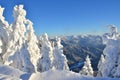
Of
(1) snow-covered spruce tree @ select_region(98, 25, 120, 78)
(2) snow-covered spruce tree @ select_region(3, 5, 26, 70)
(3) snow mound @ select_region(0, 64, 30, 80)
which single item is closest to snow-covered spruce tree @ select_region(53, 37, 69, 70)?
(2) snow-covered spruce tree @ select_region(3, 5, 26, 70)

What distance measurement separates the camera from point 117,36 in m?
42.6

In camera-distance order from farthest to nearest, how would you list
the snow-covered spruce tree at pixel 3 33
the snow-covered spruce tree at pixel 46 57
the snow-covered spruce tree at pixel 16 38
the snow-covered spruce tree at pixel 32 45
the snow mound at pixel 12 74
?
the snow-covered spruce tree at pixel 46 57
the snow-covered spruce tree at pixel 32 45
the snow-covered spruce tree at pixel 16 38
the snow-covered spruce tree at pixel 3 33
the snow mound at pixel 12 74

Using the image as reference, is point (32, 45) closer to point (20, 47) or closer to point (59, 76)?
point (20, 47)

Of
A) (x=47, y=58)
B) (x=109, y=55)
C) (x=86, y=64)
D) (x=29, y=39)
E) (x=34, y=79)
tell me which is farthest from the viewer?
(x=86, y=64)

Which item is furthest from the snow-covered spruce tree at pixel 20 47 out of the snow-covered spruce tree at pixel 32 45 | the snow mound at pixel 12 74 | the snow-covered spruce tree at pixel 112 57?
Answer: the snow mound at pixel 12 74

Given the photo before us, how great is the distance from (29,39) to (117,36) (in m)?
13.0

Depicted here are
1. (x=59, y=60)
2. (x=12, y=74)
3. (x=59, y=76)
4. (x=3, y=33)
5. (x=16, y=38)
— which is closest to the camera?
(x=59, y=76)

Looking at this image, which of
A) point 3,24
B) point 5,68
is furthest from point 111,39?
point 5,68

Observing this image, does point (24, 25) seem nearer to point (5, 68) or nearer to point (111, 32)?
point (111, 32)

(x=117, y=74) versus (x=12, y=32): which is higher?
(x=12, y=32)

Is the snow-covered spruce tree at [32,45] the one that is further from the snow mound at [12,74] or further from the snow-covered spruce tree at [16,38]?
the snow mound at [12,74]

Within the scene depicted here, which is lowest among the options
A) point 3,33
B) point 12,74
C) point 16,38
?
point 12,74

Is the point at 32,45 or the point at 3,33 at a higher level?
the point at 3,33

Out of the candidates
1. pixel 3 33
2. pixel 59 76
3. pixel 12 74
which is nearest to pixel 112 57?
pixel 3 33
